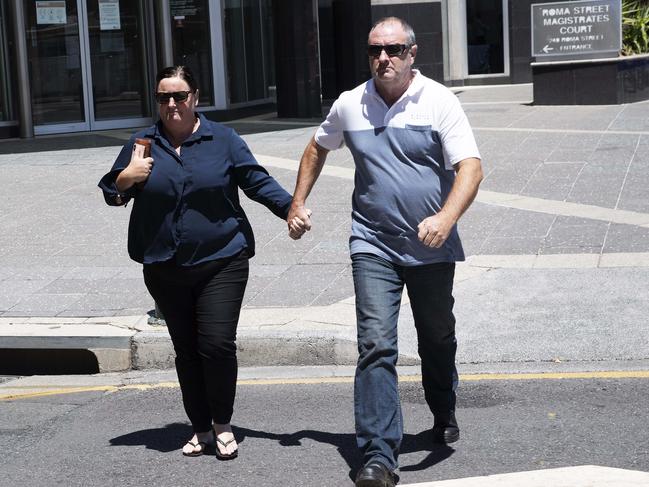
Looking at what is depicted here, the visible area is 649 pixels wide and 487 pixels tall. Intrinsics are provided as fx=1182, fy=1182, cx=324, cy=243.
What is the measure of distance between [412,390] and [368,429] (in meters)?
1.64

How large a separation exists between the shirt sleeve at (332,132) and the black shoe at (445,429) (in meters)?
1.39

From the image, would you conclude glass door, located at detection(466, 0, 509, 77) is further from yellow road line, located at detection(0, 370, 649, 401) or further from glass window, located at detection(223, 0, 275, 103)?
yellow road line, located at detection(0, 370, 649, 401)

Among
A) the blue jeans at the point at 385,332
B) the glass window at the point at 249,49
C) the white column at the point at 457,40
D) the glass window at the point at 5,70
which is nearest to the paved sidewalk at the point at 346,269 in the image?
the blue jeans at the point at 385,332

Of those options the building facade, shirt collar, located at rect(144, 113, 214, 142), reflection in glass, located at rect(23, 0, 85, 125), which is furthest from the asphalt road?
reflection in glass, located at rect(23, 0, 85, 125)

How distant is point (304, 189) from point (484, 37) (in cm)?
2378

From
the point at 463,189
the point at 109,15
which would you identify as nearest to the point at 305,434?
the point at 463,189

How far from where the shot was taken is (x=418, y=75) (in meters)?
5.35

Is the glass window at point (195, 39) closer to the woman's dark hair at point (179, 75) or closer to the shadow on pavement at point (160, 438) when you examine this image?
the shadow on pavement at point (160, 438)

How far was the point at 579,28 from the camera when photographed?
69.3 feet

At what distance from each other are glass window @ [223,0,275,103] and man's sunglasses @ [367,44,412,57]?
17541 mm

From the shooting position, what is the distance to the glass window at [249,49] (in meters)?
22.6

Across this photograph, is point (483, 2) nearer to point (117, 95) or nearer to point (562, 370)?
point (117, 95)

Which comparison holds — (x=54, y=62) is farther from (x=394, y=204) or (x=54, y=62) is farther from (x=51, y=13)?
(x=394, y=204)

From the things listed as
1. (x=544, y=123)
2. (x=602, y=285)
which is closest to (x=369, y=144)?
(x=602, y=285)
